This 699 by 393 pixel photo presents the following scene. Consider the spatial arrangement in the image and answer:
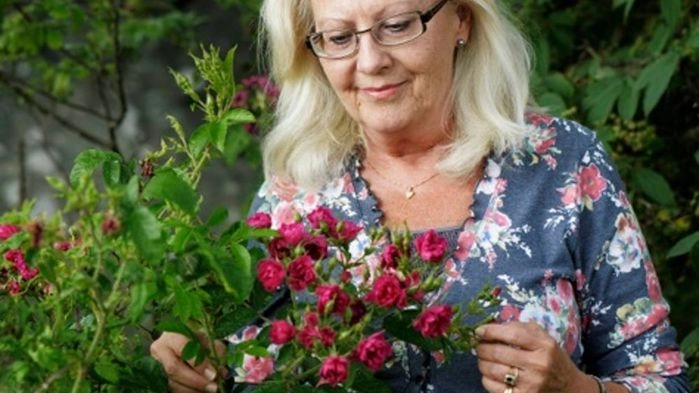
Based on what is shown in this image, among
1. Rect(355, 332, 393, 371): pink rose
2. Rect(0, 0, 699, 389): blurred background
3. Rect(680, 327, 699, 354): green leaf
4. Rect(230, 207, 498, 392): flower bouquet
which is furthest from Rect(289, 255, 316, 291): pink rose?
Rect(680, 327, 699, 354): green leaf

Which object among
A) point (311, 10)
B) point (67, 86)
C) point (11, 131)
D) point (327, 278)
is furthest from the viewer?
point (11, 131)

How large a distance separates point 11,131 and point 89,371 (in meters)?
3.87

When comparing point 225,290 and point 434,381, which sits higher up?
point 225,290

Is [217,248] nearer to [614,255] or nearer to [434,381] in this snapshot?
[434,381]

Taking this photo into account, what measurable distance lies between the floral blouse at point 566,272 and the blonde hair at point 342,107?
94mm

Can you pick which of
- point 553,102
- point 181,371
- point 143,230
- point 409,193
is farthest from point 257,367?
point 553,102

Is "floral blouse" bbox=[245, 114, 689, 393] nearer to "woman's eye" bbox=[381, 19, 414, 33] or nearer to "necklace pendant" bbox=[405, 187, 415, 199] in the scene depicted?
"necklace pendant" bbox=[405, 187, 415, 199]

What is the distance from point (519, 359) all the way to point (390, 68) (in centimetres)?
58

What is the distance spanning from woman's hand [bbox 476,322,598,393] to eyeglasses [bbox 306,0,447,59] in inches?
22.0

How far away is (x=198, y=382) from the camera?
2.36 metres

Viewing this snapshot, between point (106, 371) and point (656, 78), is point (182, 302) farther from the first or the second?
point (656, 78)

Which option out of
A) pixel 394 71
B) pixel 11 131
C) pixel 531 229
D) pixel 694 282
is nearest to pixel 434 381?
pixel 531 229

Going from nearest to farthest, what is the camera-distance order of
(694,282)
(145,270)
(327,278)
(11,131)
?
(145,270)
(327,278)
(694,282)
(11,131)

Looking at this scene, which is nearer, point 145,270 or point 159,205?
point 145,270
